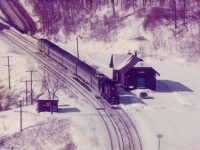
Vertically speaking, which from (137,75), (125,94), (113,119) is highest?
(137,75)

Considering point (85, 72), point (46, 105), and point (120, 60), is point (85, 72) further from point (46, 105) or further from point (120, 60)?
point (46, 105)

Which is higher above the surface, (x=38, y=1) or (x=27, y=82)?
(x=38, y=1)

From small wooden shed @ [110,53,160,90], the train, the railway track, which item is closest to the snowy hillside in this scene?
the railway track

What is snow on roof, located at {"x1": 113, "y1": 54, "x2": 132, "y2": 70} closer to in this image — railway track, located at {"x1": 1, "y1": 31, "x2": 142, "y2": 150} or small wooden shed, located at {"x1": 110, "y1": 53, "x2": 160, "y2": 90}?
small wooden shed, located at {"x1": 110, "y1": 53, "x2": 160, "y2": 90}

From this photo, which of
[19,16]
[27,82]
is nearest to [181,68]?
[27,82]

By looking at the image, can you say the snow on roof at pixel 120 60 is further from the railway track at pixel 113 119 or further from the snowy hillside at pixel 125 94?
the railway track at pixel 113 119

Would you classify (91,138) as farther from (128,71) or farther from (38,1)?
(38,1)

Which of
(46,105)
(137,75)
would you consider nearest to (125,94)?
(137,75)

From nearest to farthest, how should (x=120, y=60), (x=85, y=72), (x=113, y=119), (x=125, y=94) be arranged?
(x=113, y=119)
(x=125, y=94)
(x=85, y=72)
(x=120, y=60)
